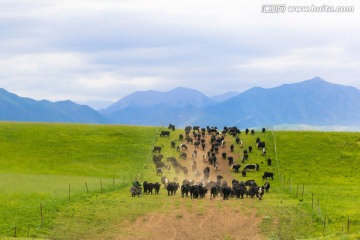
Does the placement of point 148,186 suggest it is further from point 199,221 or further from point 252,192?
point 199,221

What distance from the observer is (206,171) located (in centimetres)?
7069

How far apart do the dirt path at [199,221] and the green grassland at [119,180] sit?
33.6 inches

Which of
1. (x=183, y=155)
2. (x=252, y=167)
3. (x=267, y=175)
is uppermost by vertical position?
(x=183, y=155)

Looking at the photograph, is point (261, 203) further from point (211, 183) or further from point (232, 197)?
point (211, 183)

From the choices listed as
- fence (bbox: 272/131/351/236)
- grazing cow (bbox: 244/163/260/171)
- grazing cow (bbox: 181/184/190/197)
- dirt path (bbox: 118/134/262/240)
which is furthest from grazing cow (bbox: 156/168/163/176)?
dirt path (bbox: 118/134/262/240)

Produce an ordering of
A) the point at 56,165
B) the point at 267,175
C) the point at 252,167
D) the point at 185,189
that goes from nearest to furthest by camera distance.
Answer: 1. the point at 185,189
2. the point at 267,175
3. the point at 252,167
4. the point at 56,165

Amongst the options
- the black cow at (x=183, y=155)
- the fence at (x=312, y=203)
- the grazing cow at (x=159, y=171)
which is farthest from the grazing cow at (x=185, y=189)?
the black cow at (x=183, y=155)

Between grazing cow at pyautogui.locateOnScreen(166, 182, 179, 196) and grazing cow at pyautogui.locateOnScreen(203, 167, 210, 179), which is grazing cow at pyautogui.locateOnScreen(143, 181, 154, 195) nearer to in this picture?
grazing cow at pyautogui.locateOnScreen(166, 182, 179, 196)

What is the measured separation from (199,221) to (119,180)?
93.0ft

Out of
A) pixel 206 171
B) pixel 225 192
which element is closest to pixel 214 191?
pixel 225 192

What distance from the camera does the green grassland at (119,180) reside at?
1594 inches

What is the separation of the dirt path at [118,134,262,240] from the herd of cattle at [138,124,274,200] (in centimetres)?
167

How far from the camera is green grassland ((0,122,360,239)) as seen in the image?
133 ft

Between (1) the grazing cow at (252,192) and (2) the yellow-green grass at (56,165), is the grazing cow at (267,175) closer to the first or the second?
(1) the grazing cow at (252,192)
